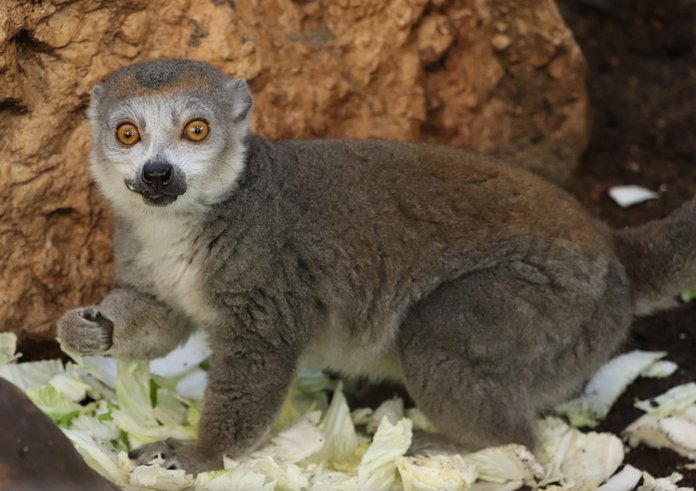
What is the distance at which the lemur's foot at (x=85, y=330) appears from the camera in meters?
6.68

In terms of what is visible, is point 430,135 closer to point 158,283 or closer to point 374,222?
point 374,222

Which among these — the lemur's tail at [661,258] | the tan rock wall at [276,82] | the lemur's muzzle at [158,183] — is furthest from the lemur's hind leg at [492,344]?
the tan rock wall at [276,82]

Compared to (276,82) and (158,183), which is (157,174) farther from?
(276,82)

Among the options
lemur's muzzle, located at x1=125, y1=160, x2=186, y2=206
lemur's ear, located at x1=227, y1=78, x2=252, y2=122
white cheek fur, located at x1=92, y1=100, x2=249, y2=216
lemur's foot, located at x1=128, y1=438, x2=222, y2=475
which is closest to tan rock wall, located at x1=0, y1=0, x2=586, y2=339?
white cheek fur, located at x1=92, y1=100, x2=249, y2=216

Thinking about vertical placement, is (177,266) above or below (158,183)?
below

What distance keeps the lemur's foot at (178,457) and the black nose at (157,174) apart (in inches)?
72.6

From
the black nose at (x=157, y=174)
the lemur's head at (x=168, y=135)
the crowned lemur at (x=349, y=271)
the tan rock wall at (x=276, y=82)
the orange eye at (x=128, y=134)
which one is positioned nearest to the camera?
the black nose at (x=157, y=174)

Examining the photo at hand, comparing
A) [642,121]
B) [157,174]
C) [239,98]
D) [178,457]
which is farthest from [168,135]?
[642,121]

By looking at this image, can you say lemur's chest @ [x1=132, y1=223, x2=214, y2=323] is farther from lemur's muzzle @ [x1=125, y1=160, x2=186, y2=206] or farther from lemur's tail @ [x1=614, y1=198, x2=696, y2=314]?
lemur's tail @ [x1=614, y1=198, x2=696, y2=314]

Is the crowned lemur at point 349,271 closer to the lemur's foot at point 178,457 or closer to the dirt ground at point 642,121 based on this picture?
the lemur's foot at point 178,457

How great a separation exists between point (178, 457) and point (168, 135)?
2079 mm

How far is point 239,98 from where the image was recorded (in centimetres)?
671

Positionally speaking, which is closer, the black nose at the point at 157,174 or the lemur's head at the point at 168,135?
the black nose at the point at 157,174

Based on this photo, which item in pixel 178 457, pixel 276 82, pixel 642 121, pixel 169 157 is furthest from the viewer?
pixel 642 121
